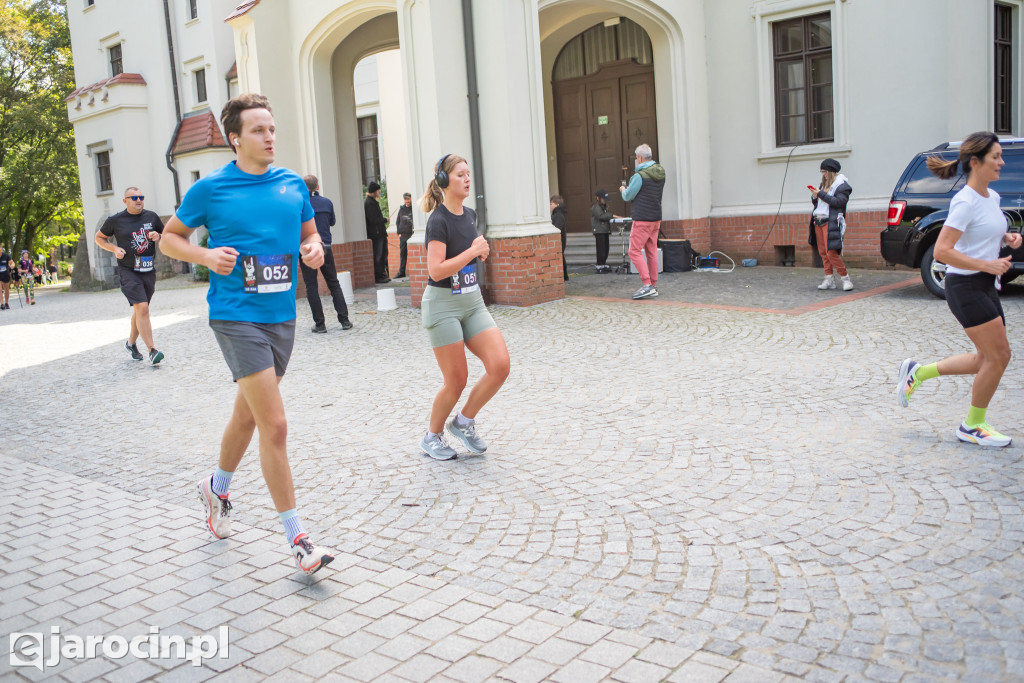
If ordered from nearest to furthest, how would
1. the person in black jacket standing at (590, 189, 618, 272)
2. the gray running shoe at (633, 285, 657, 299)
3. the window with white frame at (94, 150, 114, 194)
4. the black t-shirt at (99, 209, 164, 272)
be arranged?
the black t-shirt at (99, 209, 164, 272)
the gray running shoe at (633, 285, 657, 299)
the person in black jacket standing at (590, 189, 618, 272)
the window with white frame at (94, 150, 114, 194)

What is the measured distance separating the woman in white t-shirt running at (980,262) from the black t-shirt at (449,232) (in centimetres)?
274

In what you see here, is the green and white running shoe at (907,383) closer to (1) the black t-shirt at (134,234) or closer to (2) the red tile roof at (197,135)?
(1) the black t-shirt at (134,234)

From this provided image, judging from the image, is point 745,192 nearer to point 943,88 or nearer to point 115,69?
point 943,88

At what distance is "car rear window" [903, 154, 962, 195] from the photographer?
10883 millimetres

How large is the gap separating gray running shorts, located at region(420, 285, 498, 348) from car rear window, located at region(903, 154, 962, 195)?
7.85 m

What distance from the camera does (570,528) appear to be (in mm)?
4316

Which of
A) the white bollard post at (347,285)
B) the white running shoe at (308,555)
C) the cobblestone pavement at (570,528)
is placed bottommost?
the cobblestone pavement at (570,528)

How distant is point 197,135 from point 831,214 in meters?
20.1

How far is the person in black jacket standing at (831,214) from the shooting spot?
38.5 feet

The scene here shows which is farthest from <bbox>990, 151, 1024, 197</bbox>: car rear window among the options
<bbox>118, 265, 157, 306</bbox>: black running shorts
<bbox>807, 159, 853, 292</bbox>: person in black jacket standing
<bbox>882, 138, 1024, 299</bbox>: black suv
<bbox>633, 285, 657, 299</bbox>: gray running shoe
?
<bbox>118, 265, 157, 306</bbox>: black running shorts

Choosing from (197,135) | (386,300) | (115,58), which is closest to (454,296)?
(386,300)

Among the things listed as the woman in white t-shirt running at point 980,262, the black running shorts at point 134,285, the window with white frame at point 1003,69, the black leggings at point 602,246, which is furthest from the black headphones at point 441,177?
the window with white frame at point 1003,69

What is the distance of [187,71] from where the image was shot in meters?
27.0

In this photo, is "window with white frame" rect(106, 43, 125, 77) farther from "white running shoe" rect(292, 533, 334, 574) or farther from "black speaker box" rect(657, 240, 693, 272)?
"white running shoe" rect(292, 533, 334, 574)
